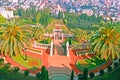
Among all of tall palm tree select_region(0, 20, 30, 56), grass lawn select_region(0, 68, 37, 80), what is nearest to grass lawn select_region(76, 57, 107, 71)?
grass lawn select_region(0, 68, 37, 80)

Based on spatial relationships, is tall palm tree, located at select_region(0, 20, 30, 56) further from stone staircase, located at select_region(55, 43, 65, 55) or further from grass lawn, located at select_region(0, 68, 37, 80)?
stone staircase, located at select_region(55, 43, 65, 55)

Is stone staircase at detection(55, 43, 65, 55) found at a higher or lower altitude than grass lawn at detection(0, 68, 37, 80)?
higher

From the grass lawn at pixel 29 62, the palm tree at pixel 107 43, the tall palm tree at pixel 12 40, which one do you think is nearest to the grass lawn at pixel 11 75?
the tall palm tree at pixel 12 40

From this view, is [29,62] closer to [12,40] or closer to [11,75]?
[12,40]

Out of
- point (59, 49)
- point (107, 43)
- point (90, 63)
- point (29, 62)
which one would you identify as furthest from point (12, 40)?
point (107, 43)

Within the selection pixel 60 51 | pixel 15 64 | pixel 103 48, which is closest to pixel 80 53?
pixel 60 51

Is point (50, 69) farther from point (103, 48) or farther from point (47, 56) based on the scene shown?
point (103, 48)
